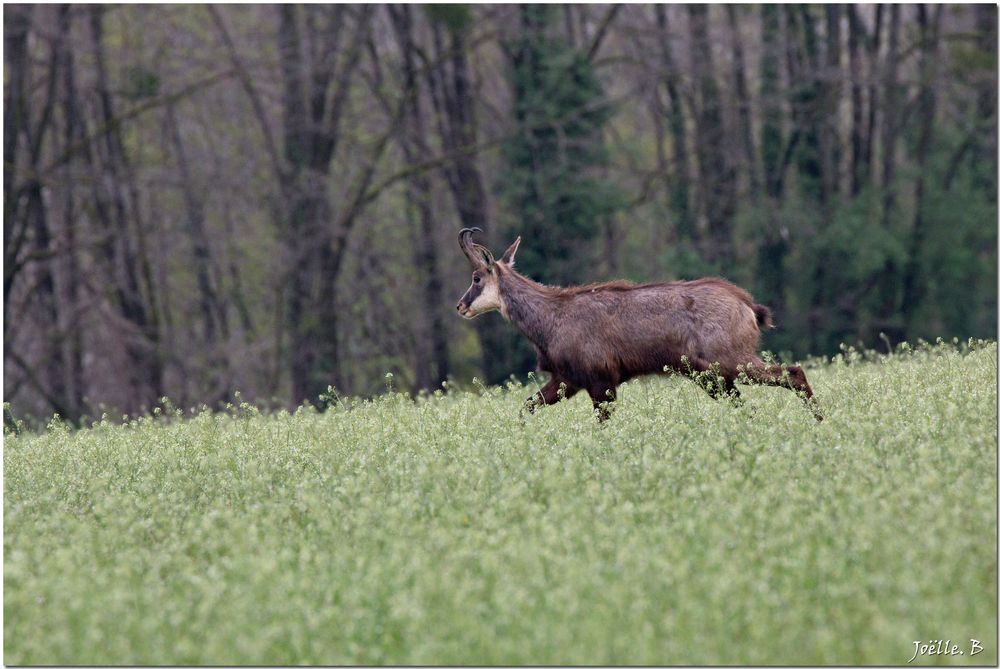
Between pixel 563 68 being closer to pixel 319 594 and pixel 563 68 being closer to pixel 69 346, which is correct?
pixel 69 346

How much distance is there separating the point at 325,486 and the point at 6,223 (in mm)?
23010

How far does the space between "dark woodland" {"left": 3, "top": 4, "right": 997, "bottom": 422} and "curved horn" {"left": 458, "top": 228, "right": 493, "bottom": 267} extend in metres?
19.9

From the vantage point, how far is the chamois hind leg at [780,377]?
11.6 m

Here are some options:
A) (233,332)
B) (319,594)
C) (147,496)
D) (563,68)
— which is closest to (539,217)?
(563,68)

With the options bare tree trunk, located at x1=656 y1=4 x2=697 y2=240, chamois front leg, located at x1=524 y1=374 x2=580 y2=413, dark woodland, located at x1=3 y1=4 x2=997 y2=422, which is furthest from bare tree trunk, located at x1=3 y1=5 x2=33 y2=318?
chamois front leg, located at x1=524 y1=374 x2=580 y2=413

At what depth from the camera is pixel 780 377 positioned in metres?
11.6

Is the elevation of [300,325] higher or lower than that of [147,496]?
lower

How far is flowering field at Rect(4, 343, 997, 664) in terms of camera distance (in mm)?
6688

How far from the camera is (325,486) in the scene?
10.2 meters

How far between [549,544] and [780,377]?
4.38 m

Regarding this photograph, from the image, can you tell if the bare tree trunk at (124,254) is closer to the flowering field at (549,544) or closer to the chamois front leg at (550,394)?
the chamois front leg at (550,394)

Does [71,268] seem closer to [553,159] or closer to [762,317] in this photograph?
[553,159]
